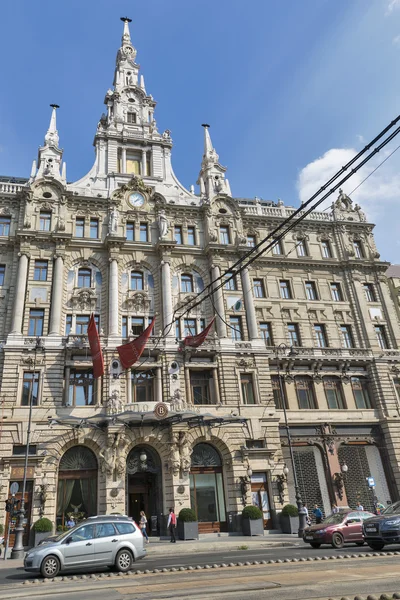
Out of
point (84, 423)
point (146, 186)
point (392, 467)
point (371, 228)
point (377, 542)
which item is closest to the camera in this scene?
point (377, 542)

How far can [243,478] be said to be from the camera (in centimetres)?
3466

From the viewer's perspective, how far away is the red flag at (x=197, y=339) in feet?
114

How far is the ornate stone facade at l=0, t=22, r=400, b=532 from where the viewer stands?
33.8m

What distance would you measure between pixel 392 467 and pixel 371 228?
25179 mm

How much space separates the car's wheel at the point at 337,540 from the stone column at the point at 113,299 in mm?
22146

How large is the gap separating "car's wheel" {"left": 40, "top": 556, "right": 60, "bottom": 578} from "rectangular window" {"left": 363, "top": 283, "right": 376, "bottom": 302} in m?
39.1

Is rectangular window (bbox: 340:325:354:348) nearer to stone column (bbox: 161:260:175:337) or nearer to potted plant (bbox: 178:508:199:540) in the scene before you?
stone column (bbox: 161:260:175:337)

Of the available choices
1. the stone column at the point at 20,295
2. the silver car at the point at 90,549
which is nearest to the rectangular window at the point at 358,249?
the stone column at the point at 20,295

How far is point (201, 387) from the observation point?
37.9 meters

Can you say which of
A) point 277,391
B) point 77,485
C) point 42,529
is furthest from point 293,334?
point 42,529

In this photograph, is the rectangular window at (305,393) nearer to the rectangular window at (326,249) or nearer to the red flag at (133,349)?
the rectangular window at (326,249)

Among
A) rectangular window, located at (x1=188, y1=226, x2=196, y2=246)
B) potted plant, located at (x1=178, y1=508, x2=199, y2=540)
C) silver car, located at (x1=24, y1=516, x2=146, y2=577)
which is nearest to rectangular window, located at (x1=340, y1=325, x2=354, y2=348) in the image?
rectangular window, located at (x1=188, y1=226, x2=196, y2=246)

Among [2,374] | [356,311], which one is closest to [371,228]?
[356,311]

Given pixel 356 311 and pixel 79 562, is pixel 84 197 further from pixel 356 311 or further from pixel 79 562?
pixel 79 562
